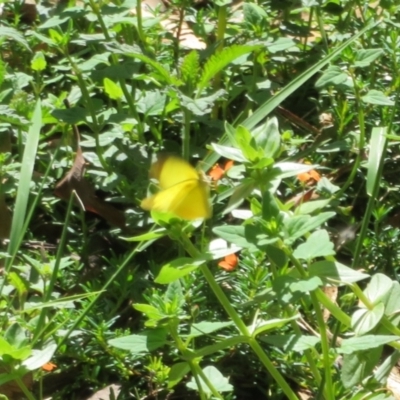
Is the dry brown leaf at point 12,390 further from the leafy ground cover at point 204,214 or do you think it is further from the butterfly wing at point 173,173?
the butterfly wing at point 173,173

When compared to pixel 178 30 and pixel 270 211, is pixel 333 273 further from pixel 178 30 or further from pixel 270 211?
pixel 178 30

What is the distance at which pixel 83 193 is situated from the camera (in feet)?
7.88

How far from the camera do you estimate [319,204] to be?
1.58 metres

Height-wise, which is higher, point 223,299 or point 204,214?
point 204,214

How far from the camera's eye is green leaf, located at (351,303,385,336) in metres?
1.54

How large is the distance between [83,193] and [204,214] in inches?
40.7

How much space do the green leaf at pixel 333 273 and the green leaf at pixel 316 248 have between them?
53 mm

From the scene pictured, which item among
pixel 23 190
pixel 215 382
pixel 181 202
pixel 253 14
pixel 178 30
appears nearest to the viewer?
pixel 181 202

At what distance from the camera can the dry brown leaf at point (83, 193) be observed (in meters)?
2.39

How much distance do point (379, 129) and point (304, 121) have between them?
0.56 m

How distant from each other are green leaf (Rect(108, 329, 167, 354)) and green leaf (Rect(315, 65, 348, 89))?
3.09 feet

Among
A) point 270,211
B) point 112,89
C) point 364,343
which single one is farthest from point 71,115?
point 364,343

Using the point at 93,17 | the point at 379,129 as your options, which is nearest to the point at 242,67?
the point at 93,17

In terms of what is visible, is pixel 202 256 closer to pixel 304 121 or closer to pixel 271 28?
pixel 304 121
